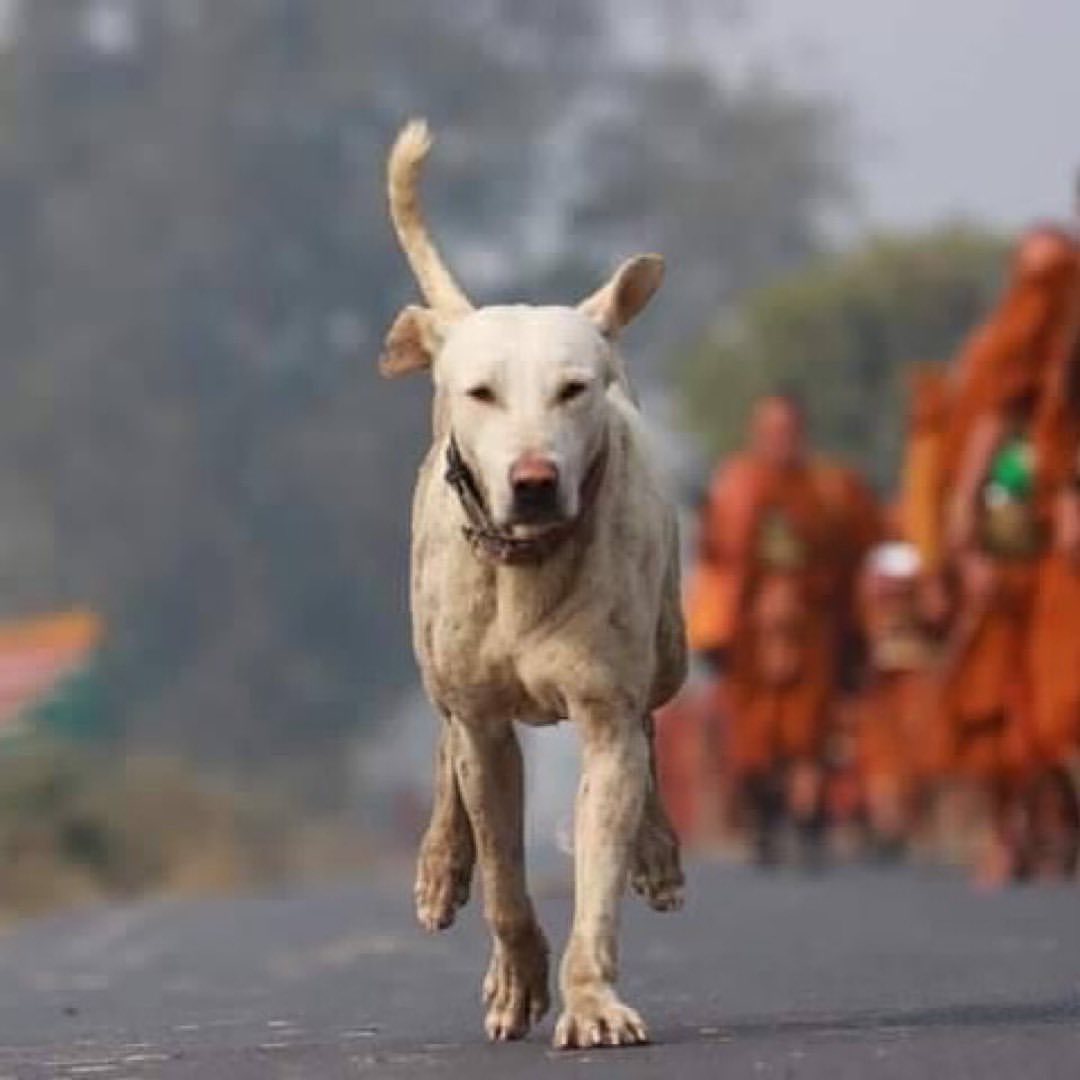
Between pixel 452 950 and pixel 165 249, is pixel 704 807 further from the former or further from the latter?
pixel 165 249

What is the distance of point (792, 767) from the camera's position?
26.5m

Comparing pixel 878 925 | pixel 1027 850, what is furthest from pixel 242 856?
pixel 878 925

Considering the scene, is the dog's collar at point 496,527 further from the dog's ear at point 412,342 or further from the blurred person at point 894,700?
the blurred person at point 894,700

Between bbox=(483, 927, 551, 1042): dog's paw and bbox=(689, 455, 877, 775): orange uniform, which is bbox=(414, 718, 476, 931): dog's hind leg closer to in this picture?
bbox=(483, 927, 551, 1042): dog's paw

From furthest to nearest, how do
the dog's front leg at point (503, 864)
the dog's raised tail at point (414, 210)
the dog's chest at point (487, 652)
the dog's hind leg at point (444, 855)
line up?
1. the dog's raised tail at point (414, 210)
2. the dog's hind leg at point (444, 855)
3. the dog's front leg at point (503, 864)
4. the dog's chest at point (487, 652)

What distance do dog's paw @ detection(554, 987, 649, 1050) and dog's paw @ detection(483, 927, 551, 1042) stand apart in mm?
553

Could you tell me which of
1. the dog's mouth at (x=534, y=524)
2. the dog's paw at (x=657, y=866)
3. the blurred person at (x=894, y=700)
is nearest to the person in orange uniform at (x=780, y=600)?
the blurred person at (x=894, y=700)

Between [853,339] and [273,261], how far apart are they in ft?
31.1

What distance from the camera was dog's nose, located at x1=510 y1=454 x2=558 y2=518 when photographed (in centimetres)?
1099

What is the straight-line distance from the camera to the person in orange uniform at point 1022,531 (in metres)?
19.8

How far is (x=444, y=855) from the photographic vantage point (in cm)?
1223

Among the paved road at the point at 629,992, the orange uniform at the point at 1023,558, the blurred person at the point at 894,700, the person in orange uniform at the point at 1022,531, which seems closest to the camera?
the paved road at the point at 629,992

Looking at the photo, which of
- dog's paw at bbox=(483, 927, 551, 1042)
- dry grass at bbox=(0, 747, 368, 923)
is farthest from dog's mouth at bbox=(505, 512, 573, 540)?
dry grass at bbox=(0, 747, 368, 923)

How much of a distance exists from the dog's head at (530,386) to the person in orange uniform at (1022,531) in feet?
23.9
